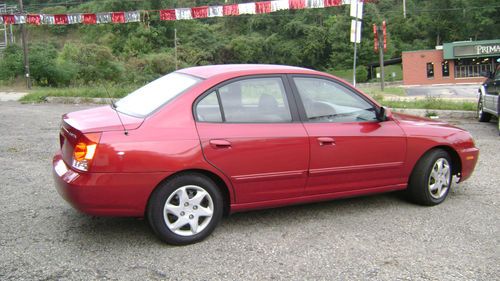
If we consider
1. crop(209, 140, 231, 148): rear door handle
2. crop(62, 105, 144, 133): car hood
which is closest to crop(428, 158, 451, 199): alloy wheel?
crop(209, 140, 231, 148): rear door handle

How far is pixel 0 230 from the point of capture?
14.4 ft

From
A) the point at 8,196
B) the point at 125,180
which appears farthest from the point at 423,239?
the point at 8,196

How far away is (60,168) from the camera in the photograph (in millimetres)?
4230

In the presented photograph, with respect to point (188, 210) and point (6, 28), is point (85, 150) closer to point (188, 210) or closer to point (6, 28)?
point (188, 210)

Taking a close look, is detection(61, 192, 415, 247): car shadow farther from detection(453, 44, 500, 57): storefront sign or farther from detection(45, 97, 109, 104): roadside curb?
detection(453, 44, 500, 57): storefront sign

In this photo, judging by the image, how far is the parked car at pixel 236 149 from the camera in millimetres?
3883

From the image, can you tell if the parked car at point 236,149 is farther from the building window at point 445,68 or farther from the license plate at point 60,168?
the building window at point 445,68

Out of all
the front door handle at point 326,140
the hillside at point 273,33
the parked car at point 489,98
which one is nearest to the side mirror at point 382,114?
the front door handle at point 326,140

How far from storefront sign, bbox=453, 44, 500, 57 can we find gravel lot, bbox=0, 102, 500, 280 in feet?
201

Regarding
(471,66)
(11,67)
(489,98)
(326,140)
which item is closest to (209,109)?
(326,140)

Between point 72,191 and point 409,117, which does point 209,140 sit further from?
point 409,117

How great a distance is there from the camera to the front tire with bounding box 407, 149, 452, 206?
5156 mm

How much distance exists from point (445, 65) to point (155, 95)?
6479cm

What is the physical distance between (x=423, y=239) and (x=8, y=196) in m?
4.35
